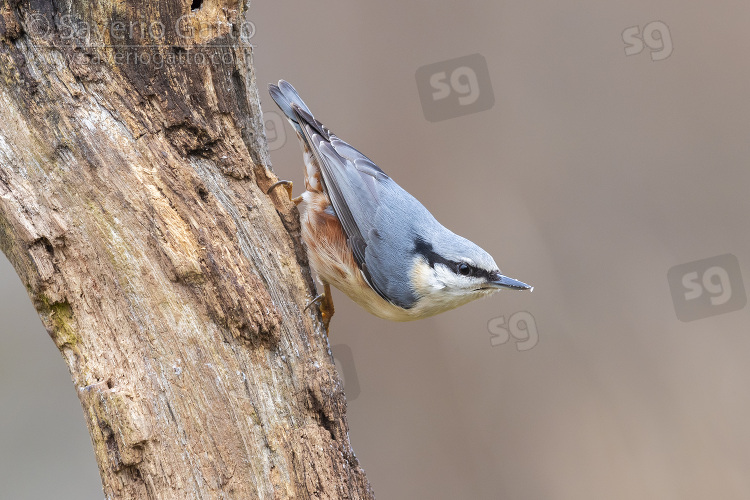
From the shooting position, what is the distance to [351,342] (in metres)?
3.86

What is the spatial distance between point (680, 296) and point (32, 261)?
350cm

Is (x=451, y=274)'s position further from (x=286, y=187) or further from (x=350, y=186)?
(x=286, y=187)

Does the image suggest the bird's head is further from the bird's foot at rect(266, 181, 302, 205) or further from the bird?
the bird's foot at rect(266, 181, 302, 205)

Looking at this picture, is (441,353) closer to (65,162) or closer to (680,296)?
(680,296)
